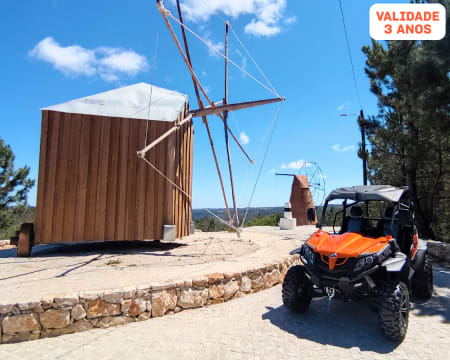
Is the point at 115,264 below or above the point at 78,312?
above

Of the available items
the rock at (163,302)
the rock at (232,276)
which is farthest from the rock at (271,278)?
the rock at (163,302)

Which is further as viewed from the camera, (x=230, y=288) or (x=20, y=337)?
(x=230, y=288)

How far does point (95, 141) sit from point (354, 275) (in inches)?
261

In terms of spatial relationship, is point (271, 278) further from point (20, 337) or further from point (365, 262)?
point (20, 337)

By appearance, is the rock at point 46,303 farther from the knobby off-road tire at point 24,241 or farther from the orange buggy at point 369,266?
the knobby off-road tire at point 24,241

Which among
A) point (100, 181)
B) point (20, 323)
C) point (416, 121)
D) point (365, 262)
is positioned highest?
point (416, 121)

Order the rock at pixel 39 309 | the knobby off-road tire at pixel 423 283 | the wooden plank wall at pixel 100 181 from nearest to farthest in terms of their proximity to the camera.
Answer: the rock at pixel 39 309 < the knobby off-road tire at pixel 423 283 < the wooden plank wall at pixel 100 181

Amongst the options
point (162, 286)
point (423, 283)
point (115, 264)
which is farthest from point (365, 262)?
point (115, 264)

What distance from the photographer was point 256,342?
137 inches

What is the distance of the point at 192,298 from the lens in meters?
4.66

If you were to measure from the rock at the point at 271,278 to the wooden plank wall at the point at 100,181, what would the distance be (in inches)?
120

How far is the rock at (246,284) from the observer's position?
5.33 meters

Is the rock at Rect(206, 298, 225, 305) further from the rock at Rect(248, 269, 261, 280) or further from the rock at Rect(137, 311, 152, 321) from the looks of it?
the rock at Rect(137, 311, 152, 321)

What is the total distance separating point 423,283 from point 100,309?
16.3ft
